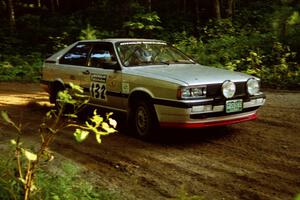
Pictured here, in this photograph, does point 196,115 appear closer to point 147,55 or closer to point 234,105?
point 234,105

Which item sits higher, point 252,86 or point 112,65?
Answer: point 112,65

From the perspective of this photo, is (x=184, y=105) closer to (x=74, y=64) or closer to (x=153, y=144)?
(x=153, y=144)

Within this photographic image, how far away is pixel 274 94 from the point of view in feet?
33.0

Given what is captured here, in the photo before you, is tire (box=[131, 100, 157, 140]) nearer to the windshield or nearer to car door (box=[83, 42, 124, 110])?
car door (box=[83, 42, 124, 110])

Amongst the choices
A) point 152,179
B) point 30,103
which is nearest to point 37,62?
point 30,103

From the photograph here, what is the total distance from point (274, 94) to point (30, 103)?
5.65 meters

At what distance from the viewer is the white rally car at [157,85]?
5.96 metres

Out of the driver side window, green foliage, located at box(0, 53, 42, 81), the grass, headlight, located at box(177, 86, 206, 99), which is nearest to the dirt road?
the grass

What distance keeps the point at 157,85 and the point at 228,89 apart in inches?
39.4

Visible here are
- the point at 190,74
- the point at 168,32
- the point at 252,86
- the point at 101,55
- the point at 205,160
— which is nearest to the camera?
the point at 205,160

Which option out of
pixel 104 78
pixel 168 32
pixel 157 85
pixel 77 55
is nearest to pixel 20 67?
pixel 168 32

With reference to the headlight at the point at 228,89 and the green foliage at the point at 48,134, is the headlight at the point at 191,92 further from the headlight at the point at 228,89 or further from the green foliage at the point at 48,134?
the green foliage at the point at 48,134

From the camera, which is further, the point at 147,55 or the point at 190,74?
the point at 147,55

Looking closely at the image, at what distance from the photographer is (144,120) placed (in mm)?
6504
